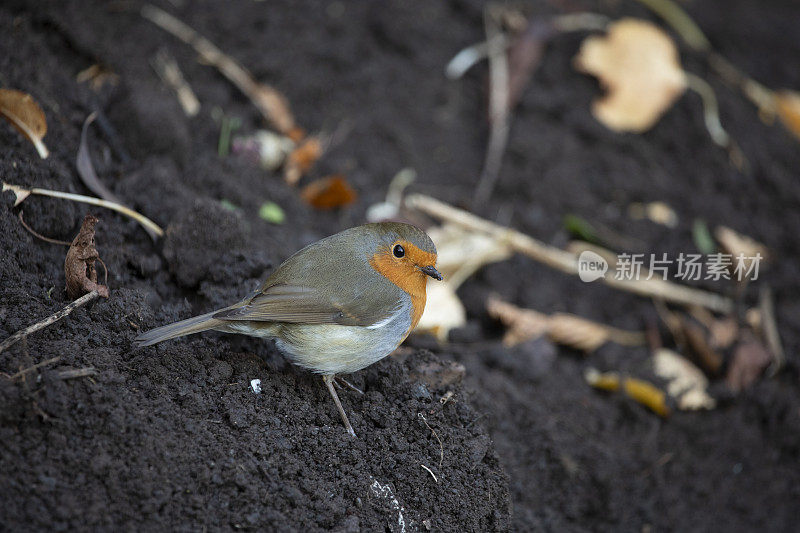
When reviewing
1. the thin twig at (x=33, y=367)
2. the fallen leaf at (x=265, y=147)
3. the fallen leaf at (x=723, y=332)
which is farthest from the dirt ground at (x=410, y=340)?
the fallen leaf at (x=723, y=332)

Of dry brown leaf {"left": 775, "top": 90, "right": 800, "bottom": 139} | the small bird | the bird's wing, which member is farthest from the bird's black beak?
dry brown leaf {"left": 775, "top": 90, "right": 800, "bottom": 139}

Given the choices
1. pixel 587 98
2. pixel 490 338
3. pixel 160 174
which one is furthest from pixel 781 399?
pixel 160 174

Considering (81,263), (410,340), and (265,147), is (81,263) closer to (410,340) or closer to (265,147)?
(410,340)

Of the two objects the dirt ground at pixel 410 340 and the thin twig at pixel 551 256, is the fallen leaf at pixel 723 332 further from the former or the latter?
the dirt ground at pixel 410 340

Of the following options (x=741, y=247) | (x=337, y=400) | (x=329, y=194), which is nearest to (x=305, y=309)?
(x=337, y=400)

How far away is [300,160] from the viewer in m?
4.49

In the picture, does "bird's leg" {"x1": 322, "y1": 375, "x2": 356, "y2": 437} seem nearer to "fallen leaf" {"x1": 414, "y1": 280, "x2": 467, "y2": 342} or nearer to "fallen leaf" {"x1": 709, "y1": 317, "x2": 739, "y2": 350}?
"fallen leaf" {"x1": 414, "y1": 280, "x2": 467, "y2": 342}

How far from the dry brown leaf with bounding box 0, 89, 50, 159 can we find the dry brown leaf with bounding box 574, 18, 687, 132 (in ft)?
12.5

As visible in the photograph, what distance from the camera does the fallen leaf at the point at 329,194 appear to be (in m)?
4.25

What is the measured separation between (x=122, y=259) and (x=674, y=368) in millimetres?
3220

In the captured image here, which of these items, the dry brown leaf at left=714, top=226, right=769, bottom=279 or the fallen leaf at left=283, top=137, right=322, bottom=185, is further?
the dry brown leaf at left=714, top=226, right=769, bottom=279

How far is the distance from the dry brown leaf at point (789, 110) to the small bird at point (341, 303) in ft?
13.6

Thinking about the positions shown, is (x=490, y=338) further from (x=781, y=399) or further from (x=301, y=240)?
(x=781, y=399)

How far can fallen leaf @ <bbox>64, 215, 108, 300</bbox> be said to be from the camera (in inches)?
104
